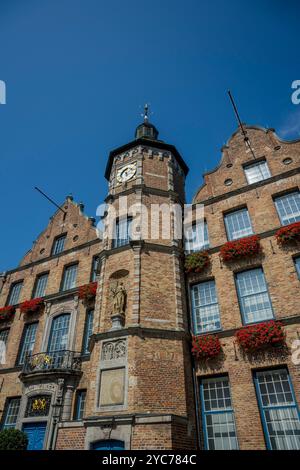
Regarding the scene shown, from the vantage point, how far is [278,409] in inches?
384

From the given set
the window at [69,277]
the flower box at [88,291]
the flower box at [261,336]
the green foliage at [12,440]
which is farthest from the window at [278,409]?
the window at [69,277]

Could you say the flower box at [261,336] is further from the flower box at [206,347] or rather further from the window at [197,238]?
the window at [197,238]

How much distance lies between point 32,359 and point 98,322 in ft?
17.0

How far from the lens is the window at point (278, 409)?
9.27 m

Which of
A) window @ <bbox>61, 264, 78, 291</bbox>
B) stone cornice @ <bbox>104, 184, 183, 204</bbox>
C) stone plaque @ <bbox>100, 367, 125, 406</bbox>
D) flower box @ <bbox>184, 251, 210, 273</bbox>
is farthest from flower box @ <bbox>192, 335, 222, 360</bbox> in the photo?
window @ <bbox>61, 264, 78, 291</bbox>

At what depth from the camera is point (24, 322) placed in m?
17.2

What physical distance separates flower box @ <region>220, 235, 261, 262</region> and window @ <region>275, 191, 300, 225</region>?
1.58 meters

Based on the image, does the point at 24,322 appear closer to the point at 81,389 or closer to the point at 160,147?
the point at 81,389

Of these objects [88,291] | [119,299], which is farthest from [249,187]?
[88,291]

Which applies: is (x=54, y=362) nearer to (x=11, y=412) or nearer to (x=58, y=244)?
(x=11, y=412)

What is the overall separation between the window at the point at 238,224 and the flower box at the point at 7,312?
12.6m

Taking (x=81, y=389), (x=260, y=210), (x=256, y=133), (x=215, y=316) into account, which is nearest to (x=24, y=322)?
(x=81, y=389)

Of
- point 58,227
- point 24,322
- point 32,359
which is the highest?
point 58,227
